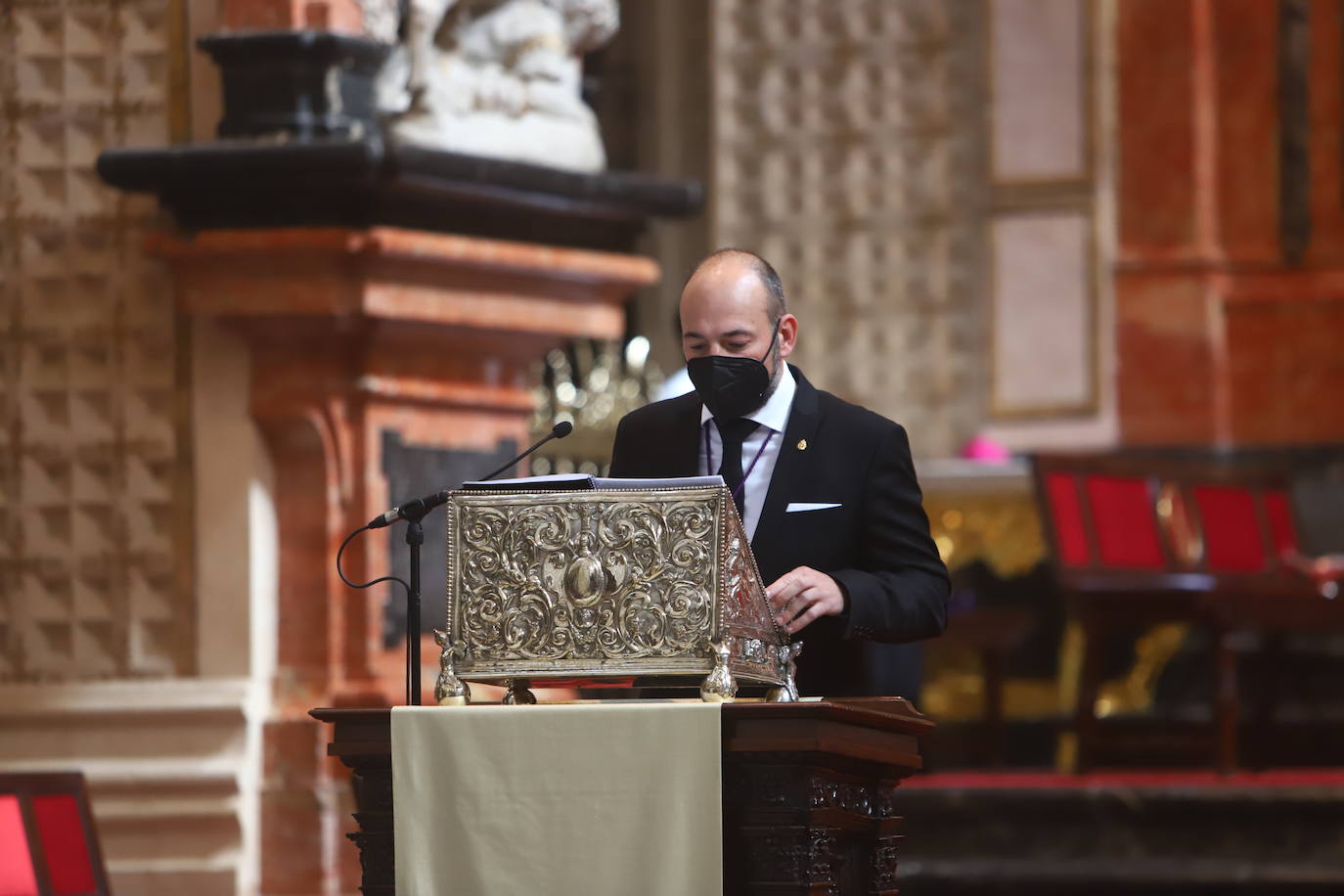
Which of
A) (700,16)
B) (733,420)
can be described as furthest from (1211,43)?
(733,420)

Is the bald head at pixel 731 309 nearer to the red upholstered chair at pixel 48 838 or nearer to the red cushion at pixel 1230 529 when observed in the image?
the red upholstered chair at pixel 48 838

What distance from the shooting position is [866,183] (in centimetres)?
953

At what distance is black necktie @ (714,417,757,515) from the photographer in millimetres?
3537

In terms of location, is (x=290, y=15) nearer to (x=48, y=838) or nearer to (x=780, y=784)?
(x=48, y=838)

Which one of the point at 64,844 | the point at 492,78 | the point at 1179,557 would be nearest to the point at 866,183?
the point at 1179,557

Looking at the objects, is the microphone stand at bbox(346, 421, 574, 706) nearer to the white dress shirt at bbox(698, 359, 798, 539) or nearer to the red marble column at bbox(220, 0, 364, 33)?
the white dress shirt at bbox(698, 359, 798, 539)

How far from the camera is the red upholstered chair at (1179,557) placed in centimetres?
708

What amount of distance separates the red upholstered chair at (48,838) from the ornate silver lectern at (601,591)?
7.03 ft

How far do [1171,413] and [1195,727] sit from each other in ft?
4.92

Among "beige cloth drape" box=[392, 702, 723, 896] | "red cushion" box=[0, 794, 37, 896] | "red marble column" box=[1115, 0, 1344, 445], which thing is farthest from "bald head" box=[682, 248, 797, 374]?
"red marble column" box=[1115, 0, 1344, 445]

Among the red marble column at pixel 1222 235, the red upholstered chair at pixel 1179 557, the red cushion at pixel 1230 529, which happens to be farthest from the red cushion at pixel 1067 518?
the red marble column at pixel 1222 235

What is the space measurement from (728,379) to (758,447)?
20cm

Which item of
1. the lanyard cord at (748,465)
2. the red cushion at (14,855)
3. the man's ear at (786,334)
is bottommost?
the red cushion at (14,855)

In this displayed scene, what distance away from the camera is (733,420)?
3.53 m
